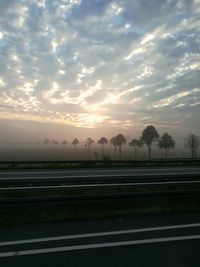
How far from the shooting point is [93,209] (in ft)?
27.9

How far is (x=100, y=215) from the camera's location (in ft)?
26.9

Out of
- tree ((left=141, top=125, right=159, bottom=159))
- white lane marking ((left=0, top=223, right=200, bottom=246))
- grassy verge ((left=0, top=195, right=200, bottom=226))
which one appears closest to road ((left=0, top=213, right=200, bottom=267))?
white lane marking ((left=0, top=223, right=200, bottom=246))

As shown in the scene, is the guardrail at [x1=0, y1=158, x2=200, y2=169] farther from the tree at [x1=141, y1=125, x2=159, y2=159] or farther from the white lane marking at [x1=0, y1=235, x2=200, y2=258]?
the tree at [x1=141, y1=125, x2=159, y2=159]

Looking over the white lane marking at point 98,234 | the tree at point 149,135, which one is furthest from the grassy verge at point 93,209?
the tree at point 149,135

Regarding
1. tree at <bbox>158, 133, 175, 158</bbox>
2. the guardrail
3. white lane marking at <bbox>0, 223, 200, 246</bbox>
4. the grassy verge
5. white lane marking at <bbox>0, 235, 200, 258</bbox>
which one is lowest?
white lane marking at <bbox>0, 235, 200, 258</bbox>

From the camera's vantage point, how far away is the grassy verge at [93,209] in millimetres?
7758

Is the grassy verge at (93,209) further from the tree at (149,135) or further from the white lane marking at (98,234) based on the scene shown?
the tree at (149,135)

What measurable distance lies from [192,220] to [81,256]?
A: 11.7 feet

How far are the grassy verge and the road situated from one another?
48 centimetres

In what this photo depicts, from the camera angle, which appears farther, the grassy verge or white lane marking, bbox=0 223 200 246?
the grassy verge

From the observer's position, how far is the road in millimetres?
5113

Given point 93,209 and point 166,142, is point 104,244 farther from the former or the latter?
point 166,142

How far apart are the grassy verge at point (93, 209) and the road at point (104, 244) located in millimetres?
477

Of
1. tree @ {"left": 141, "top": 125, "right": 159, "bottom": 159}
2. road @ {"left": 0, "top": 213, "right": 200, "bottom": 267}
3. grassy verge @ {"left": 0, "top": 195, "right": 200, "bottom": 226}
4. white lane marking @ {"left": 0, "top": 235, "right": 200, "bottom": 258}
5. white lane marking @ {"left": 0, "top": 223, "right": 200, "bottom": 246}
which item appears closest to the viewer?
road @ {"left": 0, "top": 213, "right": 200, "bottom": 267}
